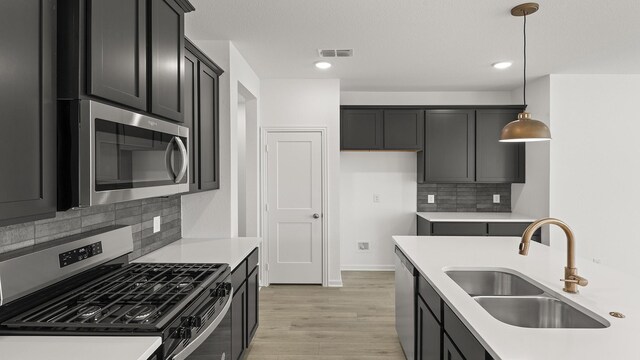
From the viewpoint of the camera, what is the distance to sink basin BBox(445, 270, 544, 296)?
2.12 m

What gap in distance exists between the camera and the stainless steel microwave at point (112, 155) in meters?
1.29

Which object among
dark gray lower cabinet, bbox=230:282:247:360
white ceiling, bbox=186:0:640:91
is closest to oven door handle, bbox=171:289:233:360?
dark gray lower cabinet, bbox=230:282:247:360

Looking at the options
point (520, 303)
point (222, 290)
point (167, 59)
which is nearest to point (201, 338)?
point (222, 290)

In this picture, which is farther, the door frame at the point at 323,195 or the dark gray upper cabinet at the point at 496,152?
the dark gray upper cabinet at the point at 496,152

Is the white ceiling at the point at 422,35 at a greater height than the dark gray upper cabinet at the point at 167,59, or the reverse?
the white ceiling at the point at 422,35

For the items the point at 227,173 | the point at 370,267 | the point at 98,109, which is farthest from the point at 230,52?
the point at 370,267

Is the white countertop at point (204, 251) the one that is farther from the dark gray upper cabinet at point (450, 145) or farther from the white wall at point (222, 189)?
the dark gray upper cabinet at point (450, 145)

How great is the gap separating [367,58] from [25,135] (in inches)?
123

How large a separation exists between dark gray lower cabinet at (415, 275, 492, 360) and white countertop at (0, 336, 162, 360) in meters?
1.13

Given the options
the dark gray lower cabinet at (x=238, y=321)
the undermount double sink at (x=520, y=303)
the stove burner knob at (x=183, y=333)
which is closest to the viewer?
the stove burner knob at (x=183, y=333)

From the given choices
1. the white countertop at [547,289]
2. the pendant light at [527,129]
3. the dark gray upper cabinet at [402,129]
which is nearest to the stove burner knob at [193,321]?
the white countertop at [547,289]

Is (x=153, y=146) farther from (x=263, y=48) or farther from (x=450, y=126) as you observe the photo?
(x=450, y=126)

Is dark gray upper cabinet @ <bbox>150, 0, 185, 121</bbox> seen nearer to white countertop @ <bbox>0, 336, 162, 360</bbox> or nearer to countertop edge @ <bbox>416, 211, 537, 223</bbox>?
white countertop @ <bbox>0, 336, 162, 360</bbox>

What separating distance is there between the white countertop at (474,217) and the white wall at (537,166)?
0.52ft
